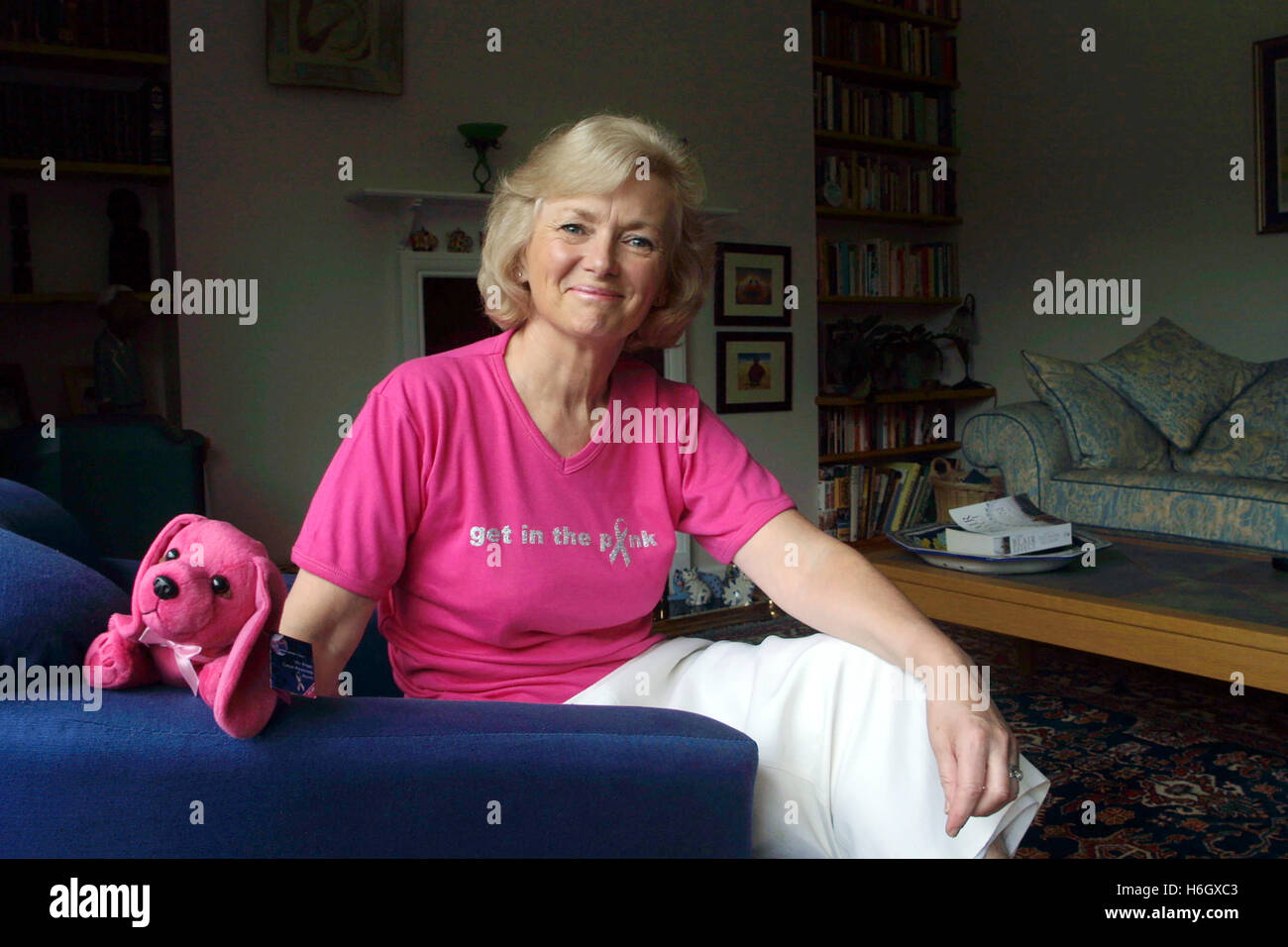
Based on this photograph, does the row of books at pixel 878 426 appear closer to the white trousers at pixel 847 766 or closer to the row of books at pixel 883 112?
the row of books at pixel 883 112

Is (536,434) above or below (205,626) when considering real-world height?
above

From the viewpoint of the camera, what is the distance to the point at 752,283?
14.8 feet

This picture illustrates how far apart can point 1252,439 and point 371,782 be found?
3.73m

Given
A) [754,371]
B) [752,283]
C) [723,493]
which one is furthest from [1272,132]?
[723,493]

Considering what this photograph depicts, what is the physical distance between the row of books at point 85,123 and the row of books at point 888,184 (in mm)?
2767

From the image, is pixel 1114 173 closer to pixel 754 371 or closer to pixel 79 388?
pixel 754 371

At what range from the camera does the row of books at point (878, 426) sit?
16.2ft

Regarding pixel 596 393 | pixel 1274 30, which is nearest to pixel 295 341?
pixel 596 393

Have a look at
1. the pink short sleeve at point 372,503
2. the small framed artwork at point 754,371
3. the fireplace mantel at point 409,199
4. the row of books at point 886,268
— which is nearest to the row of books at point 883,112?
the row of books at point 886,268

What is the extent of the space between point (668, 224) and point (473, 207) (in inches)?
104

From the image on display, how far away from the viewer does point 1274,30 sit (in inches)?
169

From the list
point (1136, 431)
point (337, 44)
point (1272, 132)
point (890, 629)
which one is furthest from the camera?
point (1272, 132)
